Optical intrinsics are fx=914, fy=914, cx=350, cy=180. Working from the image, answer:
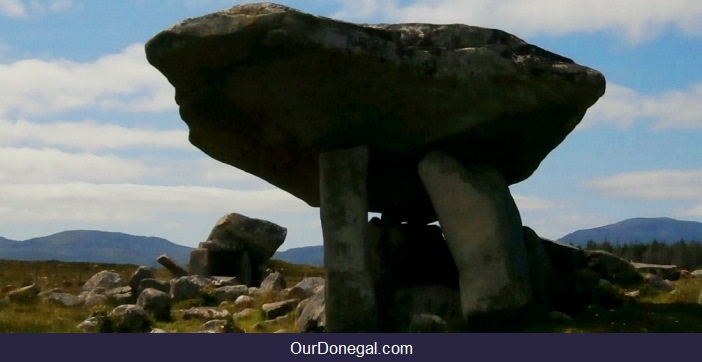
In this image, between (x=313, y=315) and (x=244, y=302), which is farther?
(x=244, y=302)

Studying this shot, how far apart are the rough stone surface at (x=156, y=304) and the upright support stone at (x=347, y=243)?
198 inches

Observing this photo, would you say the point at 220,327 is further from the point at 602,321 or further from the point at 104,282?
the point at 104,282

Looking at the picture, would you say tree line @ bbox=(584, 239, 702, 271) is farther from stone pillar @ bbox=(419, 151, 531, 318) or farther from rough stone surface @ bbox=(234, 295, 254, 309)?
stone pillar @ bbox=(419, 151, 531, 318)

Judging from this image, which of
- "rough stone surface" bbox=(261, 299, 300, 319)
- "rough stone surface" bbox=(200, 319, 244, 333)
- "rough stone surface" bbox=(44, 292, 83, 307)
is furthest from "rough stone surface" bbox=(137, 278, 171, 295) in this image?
"rough stone surface" bbox=(200, 319, 244, 333)

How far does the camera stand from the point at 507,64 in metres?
15.7

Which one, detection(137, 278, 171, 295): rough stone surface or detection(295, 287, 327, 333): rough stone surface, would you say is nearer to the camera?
detection(295, 287, 327, 333): rough stone surface

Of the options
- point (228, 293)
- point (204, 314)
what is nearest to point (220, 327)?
point (204, 314)

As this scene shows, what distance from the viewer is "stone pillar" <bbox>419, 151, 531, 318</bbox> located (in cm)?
1534

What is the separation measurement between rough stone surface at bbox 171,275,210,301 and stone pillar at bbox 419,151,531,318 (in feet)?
31.7

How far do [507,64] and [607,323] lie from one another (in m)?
4.64

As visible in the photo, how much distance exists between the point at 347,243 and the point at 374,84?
2890 millimetres

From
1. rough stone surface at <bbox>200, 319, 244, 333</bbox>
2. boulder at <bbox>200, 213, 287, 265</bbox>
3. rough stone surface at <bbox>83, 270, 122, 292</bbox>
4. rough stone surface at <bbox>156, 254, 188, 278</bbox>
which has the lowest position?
rough stone surface at <bbox>200, 319, 244, 333</bbox>

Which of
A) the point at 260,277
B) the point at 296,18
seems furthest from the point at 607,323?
the point at 260,277

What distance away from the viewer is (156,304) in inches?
785
